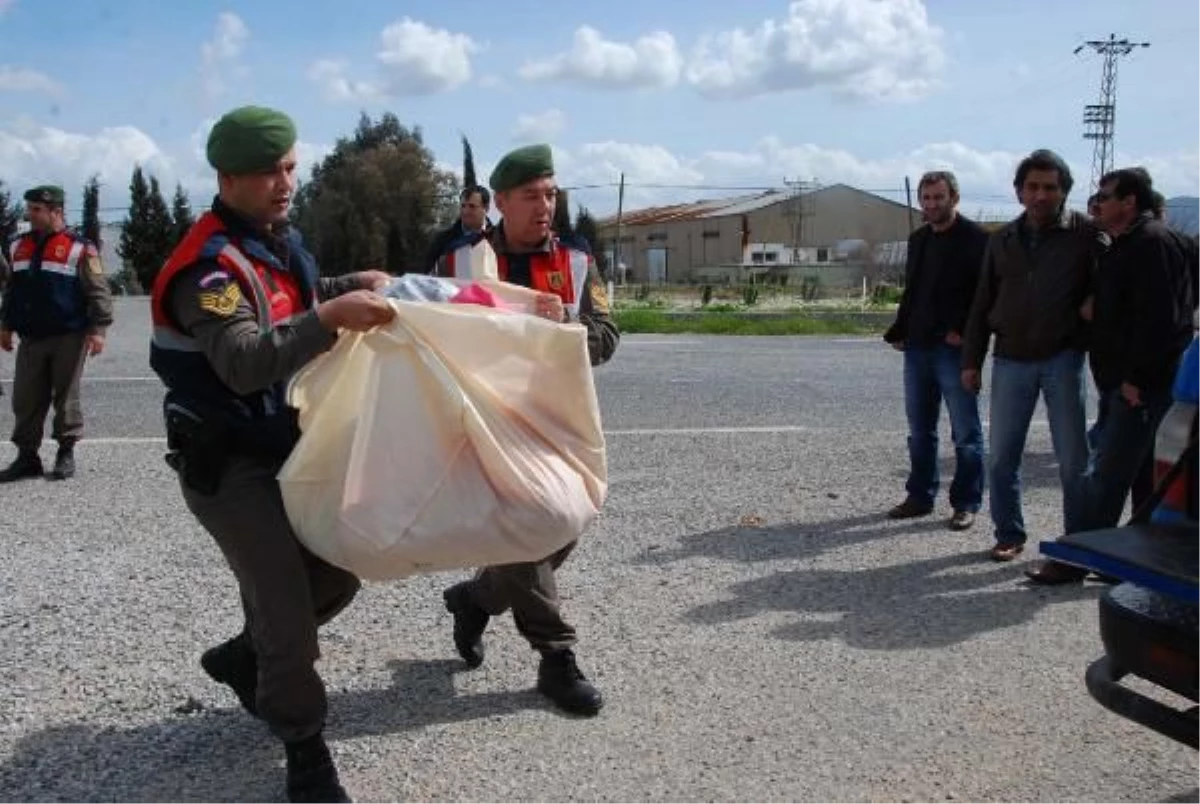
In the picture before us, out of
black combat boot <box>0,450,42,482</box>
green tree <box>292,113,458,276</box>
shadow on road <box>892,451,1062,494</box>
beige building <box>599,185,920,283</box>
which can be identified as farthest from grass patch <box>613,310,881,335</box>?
beige building <box>599,185,920,283</box>

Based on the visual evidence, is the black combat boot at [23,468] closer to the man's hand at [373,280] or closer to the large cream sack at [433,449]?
the man's hand at [373,280]

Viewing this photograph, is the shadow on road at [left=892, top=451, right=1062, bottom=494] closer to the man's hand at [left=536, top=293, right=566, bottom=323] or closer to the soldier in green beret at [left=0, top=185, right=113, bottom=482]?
the man's hand at [left=536, top=293, right=566, bottom=323]

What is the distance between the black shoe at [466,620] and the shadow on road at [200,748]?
13cm

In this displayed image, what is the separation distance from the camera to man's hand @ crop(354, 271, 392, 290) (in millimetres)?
3383

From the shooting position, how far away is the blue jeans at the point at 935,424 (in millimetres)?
6559

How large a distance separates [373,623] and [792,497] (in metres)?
3.37

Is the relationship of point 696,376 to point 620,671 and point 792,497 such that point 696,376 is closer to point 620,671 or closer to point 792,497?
point 792,497

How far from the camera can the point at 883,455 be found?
874 centimetres

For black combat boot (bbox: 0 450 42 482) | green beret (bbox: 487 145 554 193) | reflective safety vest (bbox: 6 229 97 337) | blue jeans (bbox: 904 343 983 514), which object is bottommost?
black combat boot (bbox: 0 450 42 482)

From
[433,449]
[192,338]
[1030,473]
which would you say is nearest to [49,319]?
[192,338]

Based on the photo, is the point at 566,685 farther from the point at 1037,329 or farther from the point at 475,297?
the point at 1037,329

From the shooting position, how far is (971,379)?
6.22 meters

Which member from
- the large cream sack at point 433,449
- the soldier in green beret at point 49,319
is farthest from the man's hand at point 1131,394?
the soldier in green beret at point 49,319

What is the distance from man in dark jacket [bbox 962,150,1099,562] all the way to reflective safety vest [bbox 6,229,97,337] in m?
5.93
